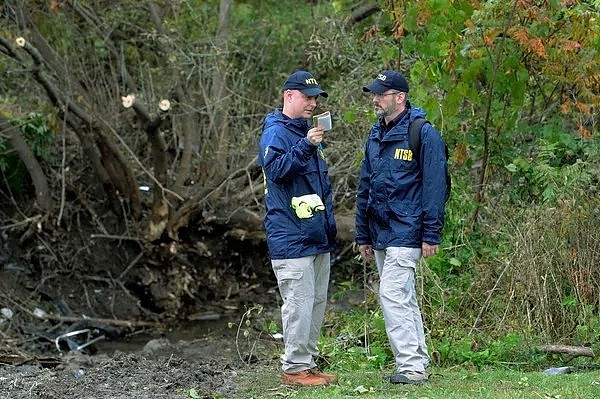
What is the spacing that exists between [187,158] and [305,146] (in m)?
8.49

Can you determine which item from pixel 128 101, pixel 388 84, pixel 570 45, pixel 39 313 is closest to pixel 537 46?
pixel 570 45

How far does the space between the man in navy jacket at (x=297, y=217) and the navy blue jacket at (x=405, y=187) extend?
35 cm

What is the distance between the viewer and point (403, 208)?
6.98 metres

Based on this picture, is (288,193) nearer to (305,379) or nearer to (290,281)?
(290,281)

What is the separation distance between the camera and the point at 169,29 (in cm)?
1501

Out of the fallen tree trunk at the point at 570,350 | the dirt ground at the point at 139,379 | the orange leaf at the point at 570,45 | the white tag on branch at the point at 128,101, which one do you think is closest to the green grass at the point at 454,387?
the dirt ground at the point at 139,379

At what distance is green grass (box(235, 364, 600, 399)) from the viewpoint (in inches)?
264

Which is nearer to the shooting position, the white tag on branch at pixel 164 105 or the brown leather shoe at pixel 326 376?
the brown leather shoe at pixel 326 376

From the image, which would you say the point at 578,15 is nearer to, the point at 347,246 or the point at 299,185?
the point at 299,185

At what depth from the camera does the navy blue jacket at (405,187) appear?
686cm

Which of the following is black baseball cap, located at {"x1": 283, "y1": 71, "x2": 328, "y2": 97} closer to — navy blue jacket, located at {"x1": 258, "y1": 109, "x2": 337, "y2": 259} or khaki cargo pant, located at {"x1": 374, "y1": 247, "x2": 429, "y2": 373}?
navy blue jacket, located at {"x1": 258, "y1": 109, "x2": 337, "y2": 259}

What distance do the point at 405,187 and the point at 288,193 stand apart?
0.79m

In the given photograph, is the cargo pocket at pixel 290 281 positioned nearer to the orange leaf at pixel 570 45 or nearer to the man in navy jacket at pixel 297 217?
the man in navy jacket at pixel 297 217

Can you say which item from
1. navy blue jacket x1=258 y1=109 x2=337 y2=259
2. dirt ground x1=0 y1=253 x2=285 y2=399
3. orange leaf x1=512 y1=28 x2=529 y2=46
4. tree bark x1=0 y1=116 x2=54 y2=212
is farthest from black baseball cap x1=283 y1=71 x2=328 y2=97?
tree bark x1=0 y1=116 x2=54 y2=212
